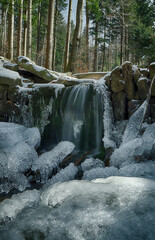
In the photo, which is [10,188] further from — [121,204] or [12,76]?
[12,76]

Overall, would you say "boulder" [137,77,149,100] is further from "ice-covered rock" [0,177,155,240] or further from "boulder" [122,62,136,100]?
"ice-covered rock" [0,177,155,240]

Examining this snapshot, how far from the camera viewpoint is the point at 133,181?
286cm

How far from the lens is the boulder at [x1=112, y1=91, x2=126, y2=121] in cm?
531

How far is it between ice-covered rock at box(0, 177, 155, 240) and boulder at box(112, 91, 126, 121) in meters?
2.84

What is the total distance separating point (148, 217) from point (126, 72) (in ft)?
13.7

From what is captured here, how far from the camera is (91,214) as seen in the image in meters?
2.04

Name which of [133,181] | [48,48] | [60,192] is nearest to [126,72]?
[133,181]

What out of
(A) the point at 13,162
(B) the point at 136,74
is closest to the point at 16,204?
(A) the point at 13,162

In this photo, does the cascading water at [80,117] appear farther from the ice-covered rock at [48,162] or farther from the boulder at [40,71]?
the boulder at [40,71]

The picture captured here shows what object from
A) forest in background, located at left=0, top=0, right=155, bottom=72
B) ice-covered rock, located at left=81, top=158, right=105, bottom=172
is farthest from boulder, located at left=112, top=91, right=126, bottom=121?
forest in background, located at left=0, top=0, right=155, bottom=72

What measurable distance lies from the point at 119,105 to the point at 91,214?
152 inches

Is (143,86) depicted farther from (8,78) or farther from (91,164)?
(8,78)

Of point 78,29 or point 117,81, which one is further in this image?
point 78,29

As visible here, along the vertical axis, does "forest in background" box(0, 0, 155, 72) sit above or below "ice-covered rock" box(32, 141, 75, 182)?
above
